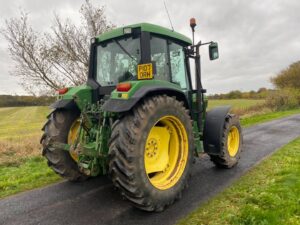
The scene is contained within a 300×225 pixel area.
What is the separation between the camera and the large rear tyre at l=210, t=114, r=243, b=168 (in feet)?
16.7

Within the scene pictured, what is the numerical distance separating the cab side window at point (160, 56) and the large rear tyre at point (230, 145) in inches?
64.1

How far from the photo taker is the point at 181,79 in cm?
490

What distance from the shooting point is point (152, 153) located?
150 inches

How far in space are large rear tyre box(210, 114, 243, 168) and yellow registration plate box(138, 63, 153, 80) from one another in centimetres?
211

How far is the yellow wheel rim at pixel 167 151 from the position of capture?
12.5 ft

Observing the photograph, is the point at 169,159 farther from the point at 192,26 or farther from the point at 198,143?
the point at 192,26

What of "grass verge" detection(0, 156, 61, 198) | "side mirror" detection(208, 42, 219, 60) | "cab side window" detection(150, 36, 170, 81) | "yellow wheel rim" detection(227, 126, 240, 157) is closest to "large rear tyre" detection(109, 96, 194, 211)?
"cab side window" detection(150, 36, 170, 81)

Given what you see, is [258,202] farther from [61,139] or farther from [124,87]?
[61,139]

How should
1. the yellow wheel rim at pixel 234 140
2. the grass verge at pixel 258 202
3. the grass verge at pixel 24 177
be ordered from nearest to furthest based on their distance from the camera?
the grass verge at pixel 258 202 < the grass verge at pixel 24 177 < the yellow wheel rim at pixel 234 140

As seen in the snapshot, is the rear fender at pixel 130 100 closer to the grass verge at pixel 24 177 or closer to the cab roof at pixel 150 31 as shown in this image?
the cab roof at pixel 150 31

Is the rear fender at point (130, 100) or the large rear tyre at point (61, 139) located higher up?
the rear fender at point (130, 100)

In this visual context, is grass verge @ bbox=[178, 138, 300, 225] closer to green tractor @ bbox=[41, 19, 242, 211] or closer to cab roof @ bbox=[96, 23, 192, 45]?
green tractor @ bbox=[41, 19, 242, 211]

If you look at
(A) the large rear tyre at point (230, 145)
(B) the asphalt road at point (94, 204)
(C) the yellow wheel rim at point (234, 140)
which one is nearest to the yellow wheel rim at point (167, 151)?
(B) the asphalt road at point (94, 204)

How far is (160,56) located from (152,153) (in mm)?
1590
